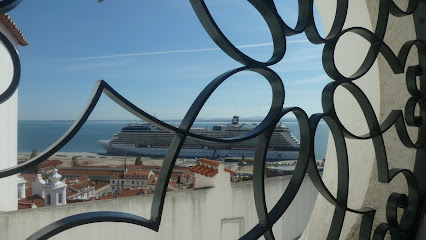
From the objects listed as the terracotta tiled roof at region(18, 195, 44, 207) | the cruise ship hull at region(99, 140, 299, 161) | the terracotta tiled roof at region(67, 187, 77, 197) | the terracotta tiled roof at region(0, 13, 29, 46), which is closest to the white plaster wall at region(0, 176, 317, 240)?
the terracotta tiled roof at region(0, 13, 29, 46)

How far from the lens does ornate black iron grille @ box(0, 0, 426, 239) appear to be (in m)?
0.38

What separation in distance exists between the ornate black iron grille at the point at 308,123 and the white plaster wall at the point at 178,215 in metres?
3.14

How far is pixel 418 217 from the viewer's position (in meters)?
0.71

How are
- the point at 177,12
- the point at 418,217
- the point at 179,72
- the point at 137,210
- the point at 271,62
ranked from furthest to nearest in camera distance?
the point at 179,72 → the point at 177,12 → the point at 137,210 → the point at 418,217 → the point at 271,62

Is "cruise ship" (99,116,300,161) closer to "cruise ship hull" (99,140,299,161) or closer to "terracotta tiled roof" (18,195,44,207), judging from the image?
"cruise ship hull" (99,140,299,161)

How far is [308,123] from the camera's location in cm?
56

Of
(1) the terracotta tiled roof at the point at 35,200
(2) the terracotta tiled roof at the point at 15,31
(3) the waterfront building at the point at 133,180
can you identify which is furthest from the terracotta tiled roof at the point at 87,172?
(2) the terracotta tiled roof at the point at 15,31

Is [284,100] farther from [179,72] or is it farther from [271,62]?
[179,72]

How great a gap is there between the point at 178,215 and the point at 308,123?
3639 millimetres

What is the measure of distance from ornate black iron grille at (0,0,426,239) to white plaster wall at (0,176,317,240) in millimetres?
3139

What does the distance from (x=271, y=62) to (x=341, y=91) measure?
1.49 feet

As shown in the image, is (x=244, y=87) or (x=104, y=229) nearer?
(x=104, y=229)

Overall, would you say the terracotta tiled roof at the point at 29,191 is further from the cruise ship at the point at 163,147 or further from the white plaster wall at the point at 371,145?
the cruise ship at the point at 163,147

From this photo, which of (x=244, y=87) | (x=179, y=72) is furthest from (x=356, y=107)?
(x=179, y=72)
